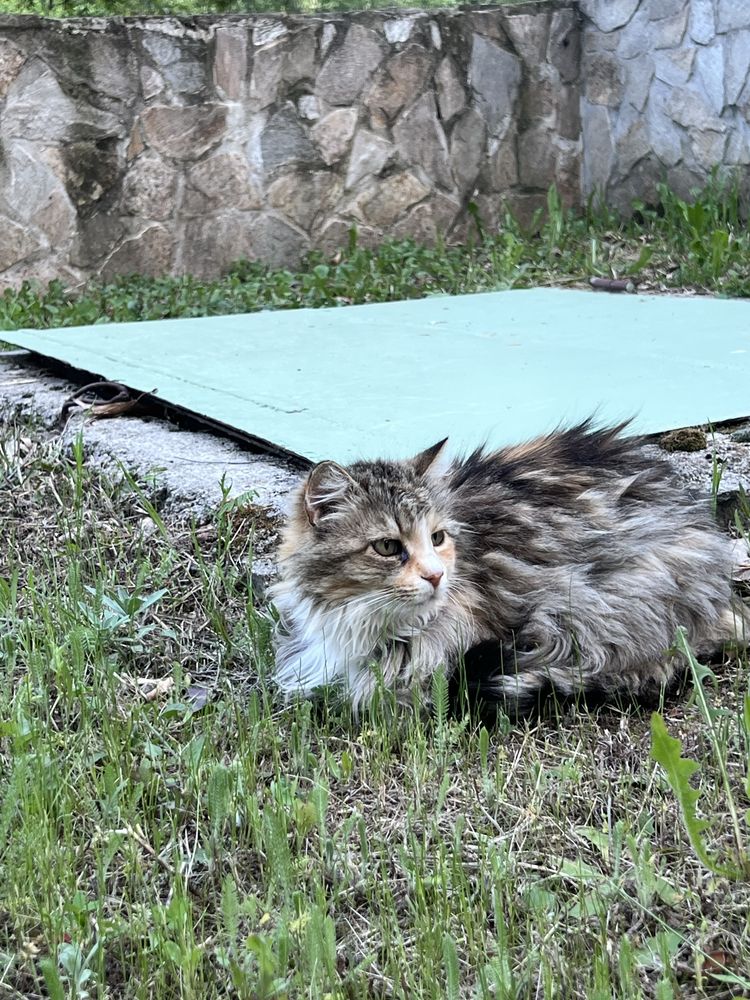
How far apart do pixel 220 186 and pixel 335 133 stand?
89 centimetres

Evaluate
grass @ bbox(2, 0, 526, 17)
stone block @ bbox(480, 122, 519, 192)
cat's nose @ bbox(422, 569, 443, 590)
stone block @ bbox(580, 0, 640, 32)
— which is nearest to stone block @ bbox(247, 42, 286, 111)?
grass @ bbox(2, 0, 526, 17)

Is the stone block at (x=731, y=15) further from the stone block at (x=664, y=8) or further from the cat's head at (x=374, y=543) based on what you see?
the cat's head at (x=374, y=543)

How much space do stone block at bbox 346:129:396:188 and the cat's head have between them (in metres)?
6.06

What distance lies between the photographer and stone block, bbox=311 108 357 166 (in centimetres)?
836

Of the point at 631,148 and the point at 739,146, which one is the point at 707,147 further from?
the point at 631,148

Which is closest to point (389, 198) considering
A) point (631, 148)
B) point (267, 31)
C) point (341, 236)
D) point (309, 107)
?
point (341, 236)

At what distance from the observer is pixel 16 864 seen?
2105 mm

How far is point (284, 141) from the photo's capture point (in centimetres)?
828

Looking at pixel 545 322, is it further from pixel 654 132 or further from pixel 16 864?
pixel 16 864

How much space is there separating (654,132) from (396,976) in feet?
25.5

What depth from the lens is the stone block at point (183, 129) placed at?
7.88 metres

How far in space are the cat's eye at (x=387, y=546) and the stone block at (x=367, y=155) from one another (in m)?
6.26

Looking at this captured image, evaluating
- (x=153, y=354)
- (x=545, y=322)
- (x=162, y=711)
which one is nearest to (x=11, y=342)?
(x=153, y=354)

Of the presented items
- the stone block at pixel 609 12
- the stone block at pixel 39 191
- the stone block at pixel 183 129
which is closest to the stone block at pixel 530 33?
the stone block at pixel 609 12
